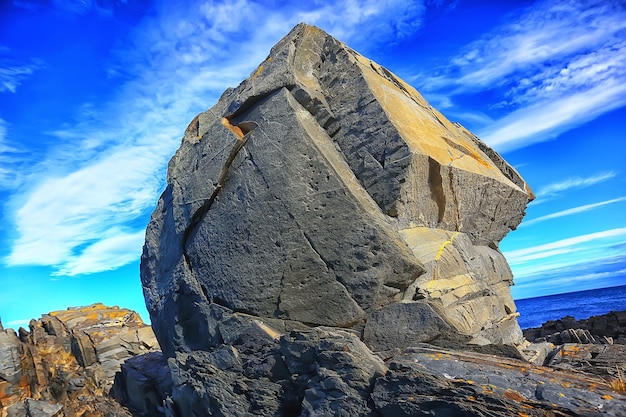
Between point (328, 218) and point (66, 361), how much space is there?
1655 centimetres

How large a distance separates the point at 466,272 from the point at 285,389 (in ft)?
14.0

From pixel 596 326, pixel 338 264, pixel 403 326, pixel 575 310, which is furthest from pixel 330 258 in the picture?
pixel 575 310

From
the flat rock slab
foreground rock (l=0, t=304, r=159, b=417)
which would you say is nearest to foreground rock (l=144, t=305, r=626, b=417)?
the flat rock slab

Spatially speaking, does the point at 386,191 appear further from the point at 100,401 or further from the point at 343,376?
the point at 100,401

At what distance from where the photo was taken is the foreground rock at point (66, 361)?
52.4 feet

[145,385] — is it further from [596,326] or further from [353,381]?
[596,326]

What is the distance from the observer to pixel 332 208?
807 centimetres

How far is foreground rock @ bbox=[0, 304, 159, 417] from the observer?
15966 millimetres

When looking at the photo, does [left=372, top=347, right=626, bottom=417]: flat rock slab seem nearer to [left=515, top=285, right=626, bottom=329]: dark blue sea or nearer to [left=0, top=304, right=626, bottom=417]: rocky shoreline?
[left=0, top=304, right=626, bottom=417]: rocky shoreline

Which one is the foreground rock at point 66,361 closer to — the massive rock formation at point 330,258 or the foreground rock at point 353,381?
the massive rock formation at point 330,258

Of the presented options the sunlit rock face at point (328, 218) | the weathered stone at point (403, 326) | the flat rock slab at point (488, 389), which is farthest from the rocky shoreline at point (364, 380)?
the sunlit rock face at point (328, 218)

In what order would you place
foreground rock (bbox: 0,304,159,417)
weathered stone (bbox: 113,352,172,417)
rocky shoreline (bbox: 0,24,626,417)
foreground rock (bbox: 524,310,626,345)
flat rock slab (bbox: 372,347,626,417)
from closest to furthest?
1. flat rock slab (bbox: 372,347,626,417)
2. rocky shoreline (bbox: 0,24,626,417)
3. weathered stone (bbox: 113,352,172,417)
4. foreground rock (bbox: 0,304,159,417)
5. foreground rock (bbox: 524,310,626,345)

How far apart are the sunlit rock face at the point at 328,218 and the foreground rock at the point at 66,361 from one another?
7.76 metres

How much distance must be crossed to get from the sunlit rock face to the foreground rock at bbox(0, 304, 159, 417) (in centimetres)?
776
